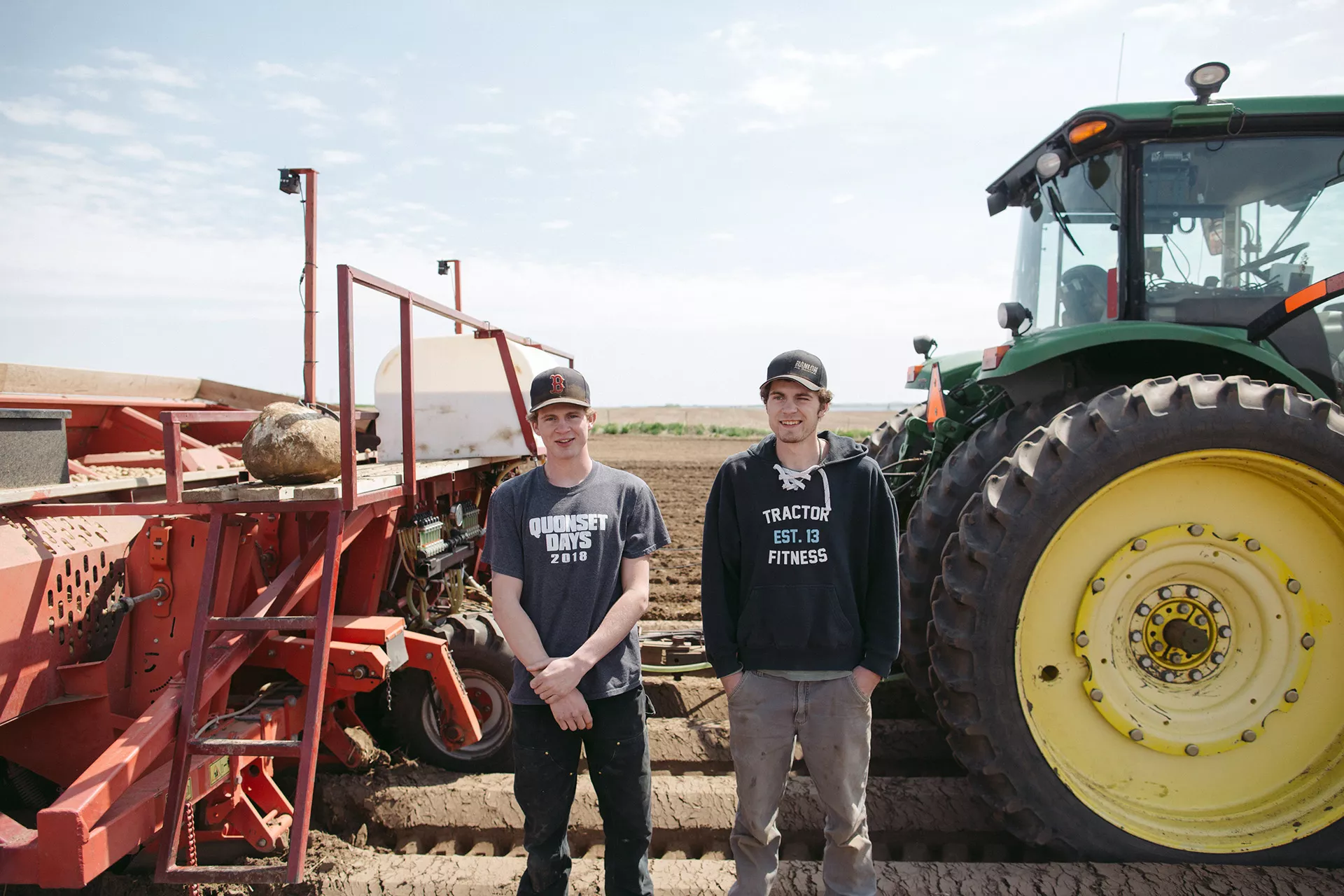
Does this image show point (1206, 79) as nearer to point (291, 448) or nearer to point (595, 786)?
point (595, 786)

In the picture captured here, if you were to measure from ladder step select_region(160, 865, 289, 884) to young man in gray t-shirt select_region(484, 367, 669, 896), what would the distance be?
30.1 inches

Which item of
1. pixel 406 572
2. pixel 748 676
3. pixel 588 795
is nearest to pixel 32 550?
pixel 406 572

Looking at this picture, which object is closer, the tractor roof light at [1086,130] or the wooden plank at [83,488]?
the wooden plank at [83,488]

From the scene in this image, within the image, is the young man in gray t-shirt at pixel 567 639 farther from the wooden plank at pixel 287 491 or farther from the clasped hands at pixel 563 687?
the wooden plank at pixel 287 491

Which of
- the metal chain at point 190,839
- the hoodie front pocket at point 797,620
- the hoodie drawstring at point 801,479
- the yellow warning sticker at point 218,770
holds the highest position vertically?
the hoodie drawstring at point 801,479

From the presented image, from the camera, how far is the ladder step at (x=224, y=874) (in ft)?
8.14

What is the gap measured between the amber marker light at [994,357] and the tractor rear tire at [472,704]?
2.41 meters

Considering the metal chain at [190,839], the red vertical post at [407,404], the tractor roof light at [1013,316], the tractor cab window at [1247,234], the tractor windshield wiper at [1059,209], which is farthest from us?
the tractor windshield wiper at [1059,209]

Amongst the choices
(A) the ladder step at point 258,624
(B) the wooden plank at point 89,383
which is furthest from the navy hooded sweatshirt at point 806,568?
(B) the wooden plank at point 89,383

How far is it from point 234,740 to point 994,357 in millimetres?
3182

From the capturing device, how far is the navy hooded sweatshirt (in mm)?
2336

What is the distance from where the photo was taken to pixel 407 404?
3434 millimetres

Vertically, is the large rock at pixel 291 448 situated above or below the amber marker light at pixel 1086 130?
below

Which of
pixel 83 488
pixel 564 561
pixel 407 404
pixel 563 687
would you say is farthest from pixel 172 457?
pixel 563 687
